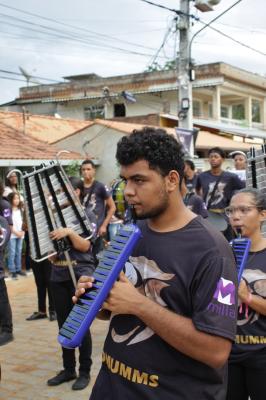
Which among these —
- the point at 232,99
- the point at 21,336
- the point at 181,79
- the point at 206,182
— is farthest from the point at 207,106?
the point at 21,336

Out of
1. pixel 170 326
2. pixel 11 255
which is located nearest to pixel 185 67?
A: pixel 11 255

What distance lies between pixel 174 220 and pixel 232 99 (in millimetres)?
33315

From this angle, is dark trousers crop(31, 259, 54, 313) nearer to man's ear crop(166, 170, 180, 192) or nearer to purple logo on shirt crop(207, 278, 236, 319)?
man's ear crop(166, 170, 180, 192)

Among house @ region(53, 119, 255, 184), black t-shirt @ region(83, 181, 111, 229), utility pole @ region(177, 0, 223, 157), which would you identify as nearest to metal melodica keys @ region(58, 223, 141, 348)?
black t-shirt @ region(83, 181, 111, 229)

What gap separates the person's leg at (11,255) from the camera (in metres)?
9.70

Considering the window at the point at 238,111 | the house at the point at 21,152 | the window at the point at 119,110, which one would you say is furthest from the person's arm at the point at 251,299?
the window at the point at 238,111

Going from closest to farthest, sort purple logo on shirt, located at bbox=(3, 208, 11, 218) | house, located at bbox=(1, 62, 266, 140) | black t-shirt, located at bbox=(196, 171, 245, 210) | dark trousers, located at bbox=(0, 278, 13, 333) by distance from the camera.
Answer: dark trousers, located at bbox=(0, 278, 13, 333)
purple logo on shirt, located at bbox=(3, 208, 11, 218)
black t-shirt, located at bbox=(196, 171, 245, 210)
house, located at bbox=(1, 62, 266, 140)

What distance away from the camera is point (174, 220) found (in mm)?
1972

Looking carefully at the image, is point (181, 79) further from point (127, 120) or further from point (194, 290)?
point (194, 290)

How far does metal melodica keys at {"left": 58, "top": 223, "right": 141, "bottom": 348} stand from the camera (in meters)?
1.76

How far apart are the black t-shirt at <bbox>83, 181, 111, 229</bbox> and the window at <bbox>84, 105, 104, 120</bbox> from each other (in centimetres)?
2366

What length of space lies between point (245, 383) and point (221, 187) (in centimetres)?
493

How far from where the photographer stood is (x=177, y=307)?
1877 mm

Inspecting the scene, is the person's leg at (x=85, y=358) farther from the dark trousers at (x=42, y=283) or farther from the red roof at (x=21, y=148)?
the red roof at (x=21, y=148)
